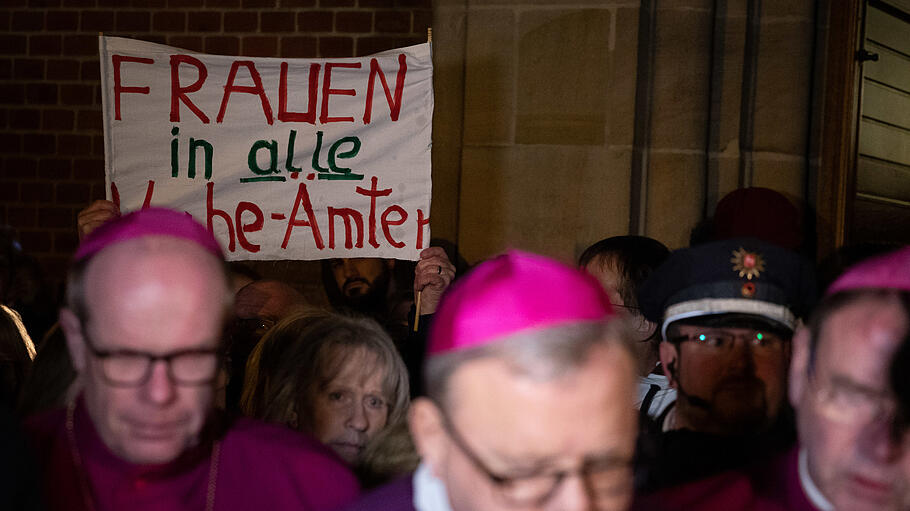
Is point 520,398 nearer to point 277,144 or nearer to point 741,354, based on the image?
point 741,354

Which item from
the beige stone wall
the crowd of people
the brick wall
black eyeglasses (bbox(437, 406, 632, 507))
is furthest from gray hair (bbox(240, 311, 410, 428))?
the brick wall

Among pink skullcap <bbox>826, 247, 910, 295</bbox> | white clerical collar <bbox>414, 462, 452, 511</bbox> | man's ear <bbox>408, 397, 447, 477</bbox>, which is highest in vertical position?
pink skullcap <bbox>826, 247, 910, 295</bbox>

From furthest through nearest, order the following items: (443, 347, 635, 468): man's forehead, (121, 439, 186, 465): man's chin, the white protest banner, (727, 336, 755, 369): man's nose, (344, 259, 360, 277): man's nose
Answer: (344, 259, 360, 277): man's nose → the white protest banner → (727, 336, 755, 369): man's nose → (121, 439, 186, 465): man's chin → (443, 347, 635, 468): man's forehead

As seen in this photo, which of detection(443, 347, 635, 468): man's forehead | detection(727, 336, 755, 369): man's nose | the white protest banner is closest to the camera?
detection(443, 347, 635, 468): man's forehead

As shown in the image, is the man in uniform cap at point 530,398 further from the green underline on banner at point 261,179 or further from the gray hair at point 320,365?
the green underline on banner at point 261,179

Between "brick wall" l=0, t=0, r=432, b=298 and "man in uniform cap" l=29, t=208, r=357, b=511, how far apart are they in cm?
426

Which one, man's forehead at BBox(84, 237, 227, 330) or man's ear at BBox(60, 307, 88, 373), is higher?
man's forehead at BBox(84, 237, 227, 330)

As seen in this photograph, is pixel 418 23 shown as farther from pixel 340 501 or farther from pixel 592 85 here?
pixel 340 501

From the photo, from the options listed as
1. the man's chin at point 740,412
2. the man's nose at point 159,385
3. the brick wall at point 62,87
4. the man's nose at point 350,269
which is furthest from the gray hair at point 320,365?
the brick wall at point 62,87

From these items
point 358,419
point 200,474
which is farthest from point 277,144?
point 200,474

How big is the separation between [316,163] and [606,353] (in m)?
2.81

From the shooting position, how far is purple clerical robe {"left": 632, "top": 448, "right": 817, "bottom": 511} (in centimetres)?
172

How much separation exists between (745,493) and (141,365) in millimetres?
1017

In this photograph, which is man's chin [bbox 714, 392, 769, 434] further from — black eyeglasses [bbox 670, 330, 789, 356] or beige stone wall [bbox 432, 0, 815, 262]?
beige stone wall [bbox 432, 0, 815, 262]
